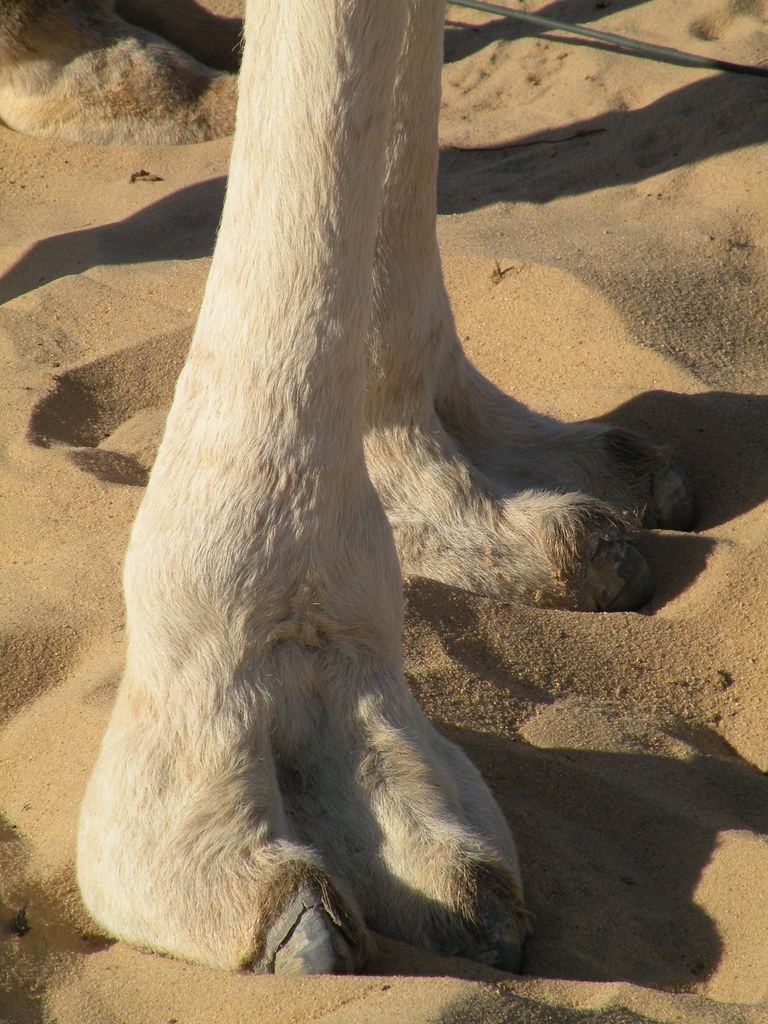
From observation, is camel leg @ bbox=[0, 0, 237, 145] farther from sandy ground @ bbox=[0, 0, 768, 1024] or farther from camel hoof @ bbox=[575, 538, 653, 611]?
camel hoof @ bbox=[575, 538, 653, 611]

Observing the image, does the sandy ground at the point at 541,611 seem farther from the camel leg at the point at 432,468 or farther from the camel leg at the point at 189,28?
the camel leg at the point at 189,28

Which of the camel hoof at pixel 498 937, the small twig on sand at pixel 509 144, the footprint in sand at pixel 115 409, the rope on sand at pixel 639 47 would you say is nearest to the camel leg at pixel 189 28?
the rope on sand at pixel 639 47

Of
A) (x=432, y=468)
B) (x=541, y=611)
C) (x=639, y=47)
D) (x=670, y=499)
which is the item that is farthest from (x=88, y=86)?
(x=541, y=611)

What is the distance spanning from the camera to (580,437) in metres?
2.57

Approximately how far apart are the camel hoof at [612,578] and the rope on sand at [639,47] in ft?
9.72

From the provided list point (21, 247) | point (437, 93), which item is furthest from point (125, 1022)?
point (21, 247)

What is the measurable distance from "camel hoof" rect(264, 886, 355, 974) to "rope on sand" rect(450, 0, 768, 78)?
410 cm

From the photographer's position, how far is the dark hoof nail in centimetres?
254

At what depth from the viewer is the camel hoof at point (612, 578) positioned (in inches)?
89.3

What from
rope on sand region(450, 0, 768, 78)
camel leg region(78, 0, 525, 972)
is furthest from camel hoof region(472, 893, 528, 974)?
rope on sand region(450, 0, 768, 78)

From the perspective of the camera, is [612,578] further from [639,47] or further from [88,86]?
[88,86]

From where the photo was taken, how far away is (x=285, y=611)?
155cm

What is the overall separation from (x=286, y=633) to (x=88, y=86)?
421 cm

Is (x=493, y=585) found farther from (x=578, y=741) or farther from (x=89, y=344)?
(x=89, y=344)
